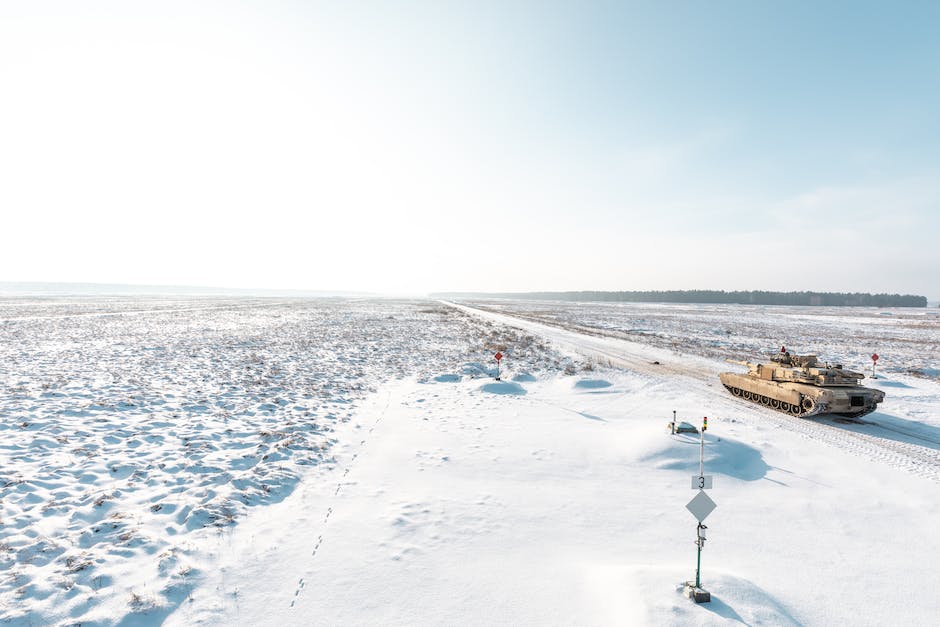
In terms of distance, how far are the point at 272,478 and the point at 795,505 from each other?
1003cm

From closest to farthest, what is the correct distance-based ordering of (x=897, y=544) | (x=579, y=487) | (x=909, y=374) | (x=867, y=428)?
(x=897, y=544), (x=579, y=487), (x=867, y=428), (x=909, y=374)

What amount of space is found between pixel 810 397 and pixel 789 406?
44.8 inches

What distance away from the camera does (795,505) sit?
26.0 ft

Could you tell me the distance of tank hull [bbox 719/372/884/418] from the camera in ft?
44.7

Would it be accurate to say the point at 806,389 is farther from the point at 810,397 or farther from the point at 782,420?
the point at 782,420

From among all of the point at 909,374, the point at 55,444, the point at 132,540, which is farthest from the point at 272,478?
the point at 909,374

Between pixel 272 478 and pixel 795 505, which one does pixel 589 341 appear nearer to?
pixel 795 505

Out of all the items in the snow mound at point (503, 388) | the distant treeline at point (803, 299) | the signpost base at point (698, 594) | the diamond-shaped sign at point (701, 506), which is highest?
the distant treeline at point (803, 299)

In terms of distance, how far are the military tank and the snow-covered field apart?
83 centimetres

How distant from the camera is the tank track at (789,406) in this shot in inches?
544

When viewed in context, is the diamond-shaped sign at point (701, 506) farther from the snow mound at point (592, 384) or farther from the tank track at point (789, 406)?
the snow mound at point (592, 384)

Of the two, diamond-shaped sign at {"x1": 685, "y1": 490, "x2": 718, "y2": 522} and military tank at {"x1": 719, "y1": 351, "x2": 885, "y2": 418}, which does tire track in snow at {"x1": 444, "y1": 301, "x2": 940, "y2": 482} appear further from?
diamond-shaped sign at {"x1": 685, "y1": 490, "x2": 718, "y2": 522}

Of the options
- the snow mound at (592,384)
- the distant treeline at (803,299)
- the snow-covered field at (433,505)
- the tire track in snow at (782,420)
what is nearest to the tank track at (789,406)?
the tire track in snow at (782,420)

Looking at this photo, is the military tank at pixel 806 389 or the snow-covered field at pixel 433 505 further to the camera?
the military tank at pixel 806 389
